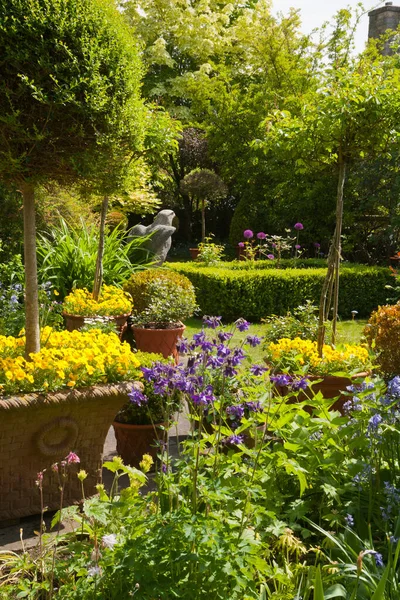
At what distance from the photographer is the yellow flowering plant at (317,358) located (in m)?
4.41

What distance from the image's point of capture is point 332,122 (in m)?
4.53

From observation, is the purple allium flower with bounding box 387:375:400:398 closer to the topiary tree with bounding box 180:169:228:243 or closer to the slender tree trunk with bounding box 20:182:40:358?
the slender tree trunk with bounding box 20:182:40:358

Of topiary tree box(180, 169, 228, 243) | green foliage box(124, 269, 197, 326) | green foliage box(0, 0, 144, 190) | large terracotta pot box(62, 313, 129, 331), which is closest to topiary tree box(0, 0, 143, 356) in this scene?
green foliage box(0, 0, 144, 190)

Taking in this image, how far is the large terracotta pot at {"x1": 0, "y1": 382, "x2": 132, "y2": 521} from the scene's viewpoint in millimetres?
3031

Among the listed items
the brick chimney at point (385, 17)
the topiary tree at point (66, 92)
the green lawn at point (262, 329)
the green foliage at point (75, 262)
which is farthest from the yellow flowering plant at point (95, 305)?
the brick chimney at point (385, 17)

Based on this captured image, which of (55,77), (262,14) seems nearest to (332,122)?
(55,77)

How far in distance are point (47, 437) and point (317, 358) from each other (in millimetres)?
2189

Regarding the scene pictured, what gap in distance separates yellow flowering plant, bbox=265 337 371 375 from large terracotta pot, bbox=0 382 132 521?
5.00 ft

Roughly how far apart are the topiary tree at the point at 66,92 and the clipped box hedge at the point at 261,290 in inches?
248

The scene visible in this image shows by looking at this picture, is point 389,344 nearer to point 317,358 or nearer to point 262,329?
point 317,358

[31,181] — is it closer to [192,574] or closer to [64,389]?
[64,389]

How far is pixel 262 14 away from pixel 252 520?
1869cm

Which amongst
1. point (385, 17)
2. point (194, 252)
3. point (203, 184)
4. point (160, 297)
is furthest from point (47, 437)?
point (385, 17)

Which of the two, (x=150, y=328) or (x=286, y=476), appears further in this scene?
(x=150, y=328)
